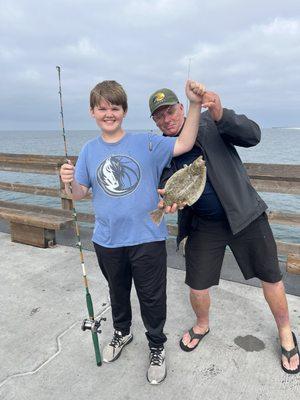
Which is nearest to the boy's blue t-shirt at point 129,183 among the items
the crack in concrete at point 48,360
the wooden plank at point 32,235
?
the crack in concrete at point 48,360

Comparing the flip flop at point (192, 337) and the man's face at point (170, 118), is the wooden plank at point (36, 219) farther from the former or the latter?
the man's face at point (170, 118)

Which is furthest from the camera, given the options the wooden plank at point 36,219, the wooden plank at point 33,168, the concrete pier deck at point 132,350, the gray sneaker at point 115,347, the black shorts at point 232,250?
the wooden plank at point 33,168

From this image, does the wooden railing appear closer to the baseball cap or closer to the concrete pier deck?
the concrete pier deck

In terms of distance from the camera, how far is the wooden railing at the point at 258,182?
14.8 ft

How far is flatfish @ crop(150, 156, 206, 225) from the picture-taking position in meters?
2.64

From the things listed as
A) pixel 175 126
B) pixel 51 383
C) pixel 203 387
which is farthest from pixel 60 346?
pixel 175 126

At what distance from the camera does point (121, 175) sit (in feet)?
9.13

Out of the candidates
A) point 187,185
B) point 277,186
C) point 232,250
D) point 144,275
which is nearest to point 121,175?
point 187,185

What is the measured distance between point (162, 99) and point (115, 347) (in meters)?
2.14

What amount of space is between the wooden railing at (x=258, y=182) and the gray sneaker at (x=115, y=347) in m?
1.78

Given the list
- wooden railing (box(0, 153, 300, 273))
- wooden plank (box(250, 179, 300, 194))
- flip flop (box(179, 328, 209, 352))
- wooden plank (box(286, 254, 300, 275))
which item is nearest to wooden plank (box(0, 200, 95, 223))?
wooden railing (box(0, 153, 300, 273))

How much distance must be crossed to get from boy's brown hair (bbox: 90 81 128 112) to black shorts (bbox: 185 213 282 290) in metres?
1.20

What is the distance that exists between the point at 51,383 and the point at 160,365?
2.84 feet

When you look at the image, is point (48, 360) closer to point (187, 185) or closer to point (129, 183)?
point (129, 183)
